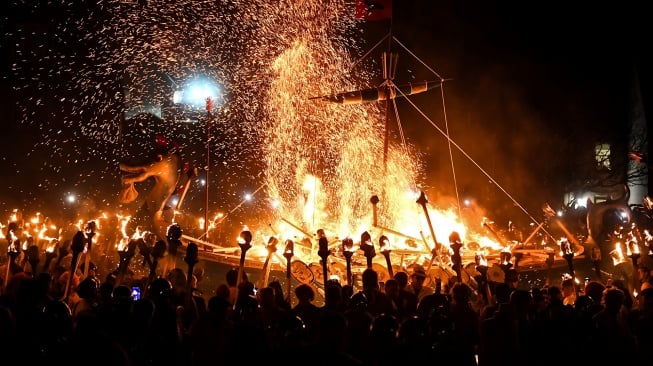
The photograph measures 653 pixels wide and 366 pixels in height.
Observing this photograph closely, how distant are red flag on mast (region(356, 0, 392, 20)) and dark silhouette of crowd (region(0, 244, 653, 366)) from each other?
8488 millimetres

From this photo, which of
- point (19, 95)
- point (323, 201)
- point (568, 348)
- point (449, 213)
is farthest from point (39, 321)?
point (19, 95)

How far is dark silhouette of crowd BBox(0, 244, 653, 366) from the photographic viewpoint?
13.2ft

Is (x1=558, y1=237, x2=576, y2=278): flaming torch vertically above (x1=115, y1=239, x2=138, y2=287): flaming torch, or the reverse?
(x1=558, y1=237, x2=576, y2=278): flaming torch

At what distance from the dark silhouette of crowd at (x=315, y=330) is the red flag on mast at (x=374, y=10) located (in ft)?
27.8

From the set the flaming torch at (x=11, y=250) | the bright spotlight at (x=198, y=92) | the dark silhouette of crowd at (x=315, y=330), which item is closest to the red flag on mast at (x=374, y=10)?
the dark silhouette of crowd at (x=315, y=330)

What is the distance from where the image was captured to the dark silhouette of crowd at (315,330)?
403 centimetres

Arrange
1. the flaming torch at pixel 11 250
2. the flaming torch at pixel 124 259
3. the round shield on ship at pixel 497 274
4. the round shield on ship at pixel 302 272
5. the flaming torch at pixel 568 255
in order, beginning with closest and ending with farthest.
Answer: the flaming torch at pixel 11 250 < the flaming torch at pixel 124 259 < the flaming torch at pixel 568 255 < the round shield on ship at pixel 497 274 < the round shield on ship at pixel 302 272

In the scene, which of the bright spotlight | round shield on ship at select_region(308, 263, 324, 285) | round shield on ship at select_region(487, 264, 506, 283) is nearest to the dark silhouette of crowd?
round shield on ship at select_region(487, 264, 506, 283)

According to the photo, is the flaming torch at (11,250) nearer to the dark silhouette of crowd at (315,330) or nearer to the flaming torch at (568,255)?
the dark silhouette of crowd at (315,330)

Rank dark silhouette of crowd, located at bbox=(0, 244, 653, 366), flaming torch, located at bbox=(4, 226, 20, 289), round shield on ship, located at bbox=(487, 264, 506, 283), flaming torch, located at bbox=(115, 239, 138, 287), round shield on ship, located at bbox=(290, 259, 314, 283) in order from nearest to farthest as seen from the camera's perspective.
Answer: dark silhouette of crowd, located at bbox=(0, 244, 653, 366) < flaming torch, located at bbox=(4, 226, 20, 289) < flaming torch, located at bbox=(115, 239, 138, 287) < round shield on ship, located at bbox=(487, 264, 506, 283) < round shield on ship, located at bbox=(290, 259, 314, 283)

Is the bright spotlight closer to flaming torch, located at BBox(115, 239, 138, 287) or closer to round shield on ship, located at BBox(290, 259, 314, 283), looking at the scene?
round shield on ship, located at BBox(290, 259, 314, 283)

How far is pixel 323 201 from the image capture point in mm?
20062

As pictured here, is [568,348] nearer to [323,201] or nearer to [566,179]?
[323,201]

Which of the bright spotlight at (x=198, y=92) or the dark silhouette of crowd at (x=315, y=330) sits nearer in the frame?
the dark silhouette of crowd at (x=315, y=330)
